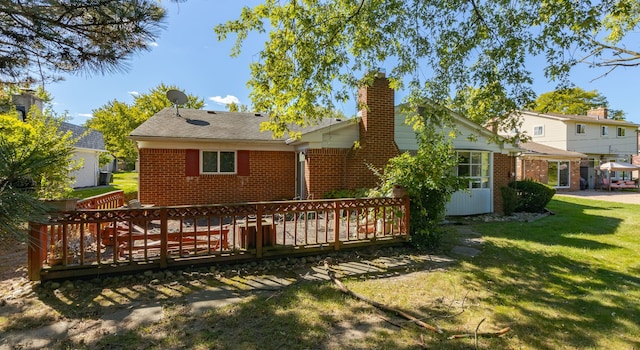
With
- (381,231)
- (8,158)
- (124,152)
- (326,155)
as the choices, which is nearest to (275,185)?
(326,155)

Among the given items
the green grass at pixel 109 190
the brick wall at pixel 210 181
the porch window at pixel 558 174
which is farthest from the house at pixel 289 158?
the porch window at pixel 558 174

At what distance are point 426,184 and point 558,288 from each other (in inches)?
116

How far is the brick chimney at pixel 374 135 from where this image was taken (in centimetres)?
1030

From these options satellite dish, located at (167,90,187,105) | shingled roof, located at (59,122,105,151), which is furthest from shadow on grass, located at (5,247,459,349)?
shingled roof, located at (59,122,105,151)

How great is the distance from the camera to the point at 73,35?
3.47 m

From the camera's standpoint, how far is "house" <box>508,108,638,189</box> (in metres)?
26.9

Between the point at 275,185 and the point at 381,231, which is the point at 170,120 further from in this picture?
the point at 381,231

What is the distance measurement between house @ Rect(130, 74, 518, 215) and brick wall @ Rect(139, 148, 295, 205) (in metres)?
0.03

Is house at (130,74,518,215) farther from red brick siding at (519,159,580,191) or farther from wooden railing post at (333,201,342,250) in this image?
red brick siding at (519,159,580,191)

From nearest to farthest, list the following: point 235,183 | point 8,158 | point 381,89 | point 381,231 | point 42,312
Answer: point 8,158 → point 42,312 → point 381,231 → point 381,89 → point 235,183

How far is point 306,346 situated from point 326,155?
7672 mm

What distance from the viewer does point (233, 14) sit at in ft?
21.8

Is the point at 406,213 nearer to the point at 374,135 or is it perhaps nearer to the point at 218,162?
the point at 374,135

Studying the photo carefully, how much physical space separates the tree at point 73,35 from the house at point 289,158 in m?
6.34
